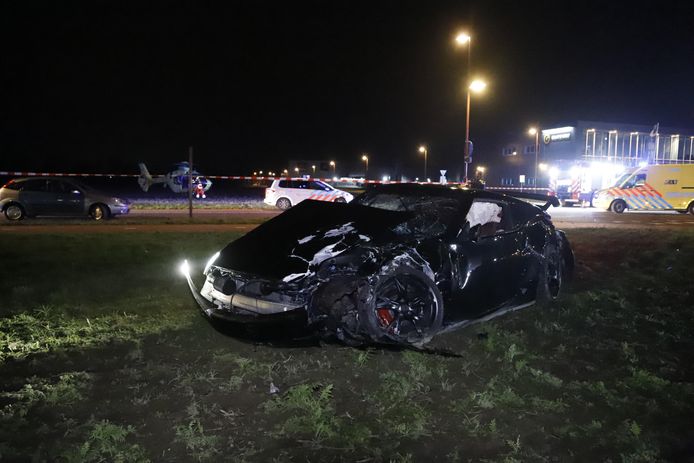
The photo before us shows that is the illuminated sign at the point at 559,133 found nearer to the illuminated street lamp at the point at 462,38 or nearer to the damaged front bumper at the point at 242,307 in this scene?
the illuminated street lamp at the point at 462,38

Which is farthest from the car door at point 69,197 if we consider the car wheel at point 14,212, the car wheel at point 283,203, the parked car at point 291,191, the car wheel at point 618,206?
the car wheel at point 618,206

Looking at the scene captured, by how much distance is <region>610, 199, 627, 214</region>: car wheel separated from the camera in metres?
23.9

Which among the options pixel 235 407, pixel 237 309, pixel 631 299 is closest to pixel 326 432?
pixel 235 407

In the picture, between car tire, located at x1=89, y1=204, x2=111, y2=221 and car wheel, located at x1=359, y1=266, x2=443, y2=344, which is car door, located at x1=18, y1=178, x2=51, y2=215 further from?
car wheel, located at x1=359, y1=266, x2=443, y2=344

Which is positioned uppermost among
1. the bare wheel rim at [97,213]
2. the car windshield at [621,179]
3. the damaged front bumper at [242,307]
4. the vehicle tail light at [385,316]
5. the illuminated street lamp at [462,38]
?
the illuminated street lamp at [462,38]

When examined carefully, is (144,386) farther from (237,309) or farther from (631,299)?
(631,299)

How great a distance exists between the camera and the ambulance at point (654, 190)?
23.3 meters

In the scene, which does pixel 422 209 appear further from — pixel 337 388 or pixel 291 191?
pixel 291 191

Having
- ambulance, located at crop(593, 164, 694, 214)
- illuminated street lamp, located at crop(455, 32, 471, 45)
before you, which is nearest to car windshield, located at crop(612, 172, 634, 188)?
ambulance, located at crop(593, 164, 694, 214)

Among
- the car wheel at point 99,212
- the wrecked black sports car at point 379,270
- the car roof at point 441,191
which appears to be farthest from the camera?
the car wheel at point 99,212

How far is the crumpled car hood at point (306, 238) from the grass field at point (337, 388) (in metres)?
0.69

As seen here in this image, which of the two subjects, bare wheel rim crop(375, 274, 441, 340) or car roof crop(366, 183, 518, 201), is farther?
car roof crop(366, 183, 518, 201)

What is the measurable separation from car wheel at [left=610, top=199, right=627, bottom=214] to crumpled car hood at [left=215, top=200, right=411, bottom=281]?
21995 millimetres

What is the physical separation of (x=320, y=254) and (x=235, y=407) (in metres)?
1.40
